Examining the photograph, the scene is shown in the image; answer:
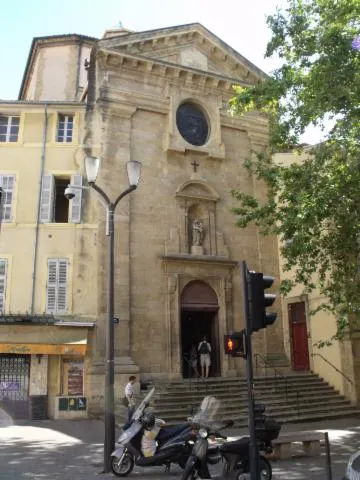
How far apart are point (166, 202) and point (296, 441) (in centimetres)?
1152

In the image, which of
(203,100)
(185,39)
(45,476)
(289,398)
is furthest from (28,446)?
(185,39)

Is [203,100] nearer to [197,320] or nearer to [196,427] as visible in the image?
[197,320]

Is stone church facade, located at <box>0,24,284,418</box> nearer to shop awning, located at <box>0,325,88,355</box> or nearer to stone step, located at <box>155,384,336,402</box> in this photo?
shop awning, located at <box>0,325,88,355</box>

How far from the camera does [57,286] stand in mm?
17172

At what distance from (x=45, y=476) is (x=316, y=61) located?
425 inches

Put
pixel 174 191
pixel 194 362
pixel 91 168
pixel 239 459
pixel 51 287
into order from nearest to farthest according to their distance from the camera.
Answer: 1. pixel 239 459
2. pixel 91 168
3. pixel 51 287
4. pixel 194 362
5. pixel 174 191

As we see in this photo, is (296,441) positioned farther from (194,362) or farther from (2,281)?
(2,281)

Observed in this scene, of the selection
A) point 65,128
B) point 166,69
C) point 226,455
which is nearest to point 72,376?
point 65,128

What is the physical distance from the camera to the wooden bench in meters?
9.55

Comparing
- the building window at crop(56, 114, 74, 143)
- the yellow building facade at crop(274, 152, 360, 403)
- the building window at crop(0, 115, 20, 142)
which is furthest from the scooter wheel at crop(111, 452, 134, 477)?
the building window at crop(0, 115, 20, 142)

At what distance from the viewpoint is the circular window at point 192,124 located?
68.6 ft

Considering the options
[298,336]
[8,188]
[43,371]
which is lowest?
[43,371]

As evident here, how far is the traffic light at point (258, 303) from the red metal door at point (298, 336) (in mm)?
15294

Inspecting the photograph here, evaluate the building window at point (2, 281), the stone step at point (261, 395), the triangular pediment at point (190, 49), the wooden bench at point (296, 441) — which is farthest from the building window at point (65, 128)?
the wooden bench at point (296, 441)
